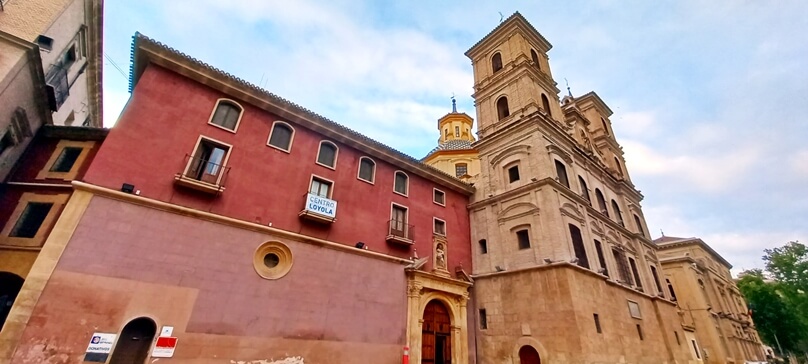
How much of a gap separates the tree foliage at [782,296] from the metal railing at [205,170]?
182 feet

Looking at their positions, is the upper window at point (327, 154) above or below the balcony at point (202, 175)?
above

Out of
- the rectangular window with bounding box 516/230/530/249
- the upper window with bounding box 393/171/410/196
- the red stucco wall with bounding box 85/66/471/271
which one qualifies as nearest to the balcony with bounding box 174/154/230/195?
the red stucco wall with bounding box 85/66/471/271

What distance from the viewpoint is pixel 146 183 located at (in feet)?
36.4

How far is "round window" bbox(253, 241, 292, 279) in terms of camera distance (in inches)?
483

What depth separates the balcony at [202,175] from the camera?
38.0ft

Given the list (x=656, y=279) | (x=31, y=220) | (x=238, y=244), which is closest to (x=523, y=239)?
(x=238, y=244)

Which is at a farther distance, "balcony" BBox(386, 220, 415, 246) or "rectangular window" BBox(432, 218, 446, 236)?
"rectangular window" BBox(432, 218, 446, 236)

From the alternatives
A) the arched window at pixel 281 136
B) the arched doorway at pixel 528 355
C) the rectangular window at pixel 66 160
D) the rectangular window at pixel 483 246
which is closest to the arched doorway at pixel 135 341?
the rectangular window at pixel 66 160

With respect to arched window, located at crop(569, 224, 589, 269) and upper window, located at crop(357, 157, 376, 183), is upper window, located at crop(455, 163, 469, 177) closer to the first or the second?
arched window, located at crop(569, 224, 589, 269)

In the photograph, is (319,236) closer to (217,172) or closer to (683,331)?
(217,172)

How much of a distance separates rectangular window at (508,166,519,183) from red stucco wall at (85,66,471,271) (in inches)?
245

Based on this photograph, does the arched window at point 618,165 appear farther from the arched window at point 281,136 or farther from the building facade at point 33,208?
the building facade at point 33,208

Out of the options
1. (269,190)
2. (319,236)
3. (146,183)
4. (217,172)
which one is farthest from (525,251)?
(146,183)

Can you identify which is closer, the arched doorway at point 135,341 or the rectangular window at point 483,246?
the arched doorway at point 135,341
